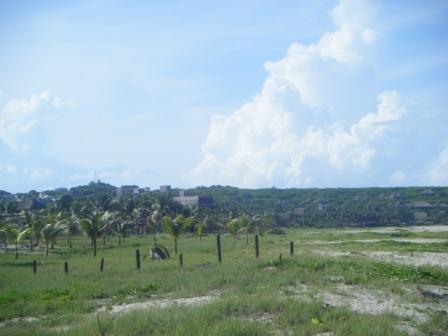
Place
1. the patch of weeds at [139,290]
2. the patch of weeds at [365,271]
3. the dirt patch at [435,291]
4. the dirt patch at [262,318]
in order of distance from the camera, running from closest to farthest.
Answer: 1. the dirt patch at [262,318]
2. the dirt patch at [435,291]
3. the patch of weeds at [139,290]
4. the patch of weeds at [365,271]

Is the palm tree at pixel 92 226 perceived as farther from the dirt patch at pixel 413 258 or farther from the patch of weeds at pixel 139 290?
the patch of weeds at pixel 139 290

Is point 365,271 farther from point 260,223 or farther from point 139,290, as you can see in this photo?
point 260,223

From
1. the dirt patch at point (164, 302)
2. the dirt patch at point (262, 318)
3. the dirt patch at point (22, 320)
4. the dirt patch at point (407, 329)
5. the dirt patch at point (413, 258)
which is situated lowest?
the dirt patch at point (413, 258)

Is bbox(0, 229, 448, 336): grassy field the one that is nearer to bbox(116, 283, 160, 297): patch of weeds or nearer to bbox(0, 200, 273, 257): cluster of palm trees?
bbox(116, 283, 160, 297): patch of weeds

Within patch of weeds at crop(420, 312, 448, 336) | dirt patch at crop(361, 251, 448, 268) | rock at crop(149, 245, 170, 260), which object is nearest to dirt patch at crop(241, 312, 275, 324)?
patch of weeds at crop(420, 312, 448, 336)

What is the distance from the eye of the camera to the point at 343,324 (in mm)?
10719

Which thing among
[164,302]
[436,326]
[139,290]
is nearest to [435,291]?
[436,326]

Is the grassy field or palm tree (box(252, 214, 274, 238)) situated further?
palm tree (box(252, 214, 274, 238))

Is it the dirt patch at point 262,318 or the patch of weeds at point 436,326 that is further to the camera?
the dirt patch at point 262,318

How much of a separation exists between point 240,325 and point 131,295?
266 inches

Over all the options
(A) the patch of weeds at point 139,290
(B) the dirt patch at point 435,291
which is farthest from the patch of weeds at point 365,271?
(A) the patch of weeds at point 139,290

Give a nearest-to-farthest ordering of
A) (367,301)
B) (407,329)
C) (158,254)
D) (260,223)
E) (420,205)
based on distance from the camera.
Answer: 1. (407,329)
2. (367,301)
3. (158,254)
4. (260,223)
5. (420,205)

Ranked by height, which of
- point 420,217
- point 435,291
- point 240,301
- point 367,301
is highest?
point 240,301

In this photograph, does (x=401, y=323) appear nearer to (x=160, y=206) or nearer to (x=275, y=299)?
(x=275, y=299)
